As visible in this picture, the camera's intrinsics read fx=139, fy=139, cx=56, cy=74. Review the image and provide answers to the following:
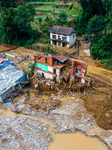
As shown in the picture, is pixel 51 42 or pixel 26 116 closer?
pixel 26 116

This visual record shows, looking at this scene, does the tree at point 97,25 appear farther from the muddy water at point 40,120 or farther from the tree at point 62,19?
the muddy water at point 40,120

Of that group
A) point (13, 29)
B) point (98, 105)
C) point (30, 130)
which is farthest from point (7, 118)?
point (13, 29)

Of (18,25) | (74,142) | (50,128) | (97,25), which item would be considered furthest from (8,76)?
(97,25)

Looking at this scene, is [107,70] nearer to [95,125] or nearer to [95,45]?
[95,45]

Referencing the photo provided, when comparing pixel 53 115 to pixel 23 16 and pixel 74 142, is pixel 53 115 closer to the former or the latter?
pixel 74 142

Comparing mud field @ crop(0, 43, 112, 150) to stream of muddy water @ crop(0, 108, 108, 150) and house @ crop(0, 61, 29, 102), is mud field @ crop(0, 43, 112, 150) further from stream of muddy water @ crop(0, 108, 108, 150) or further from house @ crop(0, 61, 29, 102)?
house @ crop(0, 61, 29, 102)

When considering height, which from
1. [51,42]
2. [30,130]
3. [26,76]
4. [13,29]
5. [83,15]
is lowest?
[30,130]

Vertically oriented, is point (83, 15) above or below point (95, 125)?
above
